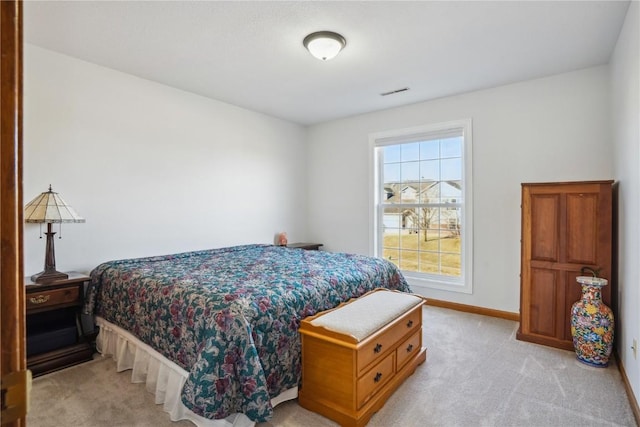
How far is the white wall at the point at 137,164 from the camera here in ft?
9.14

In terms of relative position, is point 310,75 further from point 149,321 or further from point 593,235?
point 593,235

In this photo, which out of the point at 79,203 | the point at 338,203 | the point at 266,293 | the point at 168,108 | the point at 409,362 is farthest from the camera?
the point at 338,203

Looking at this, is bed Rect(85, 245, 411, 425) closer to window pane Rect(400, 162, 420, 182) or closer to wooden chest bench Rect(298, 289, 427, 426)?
wooden chest bench Rect(298, 289, 427, 426)

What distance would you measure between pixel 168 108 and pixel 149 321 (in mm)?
2379

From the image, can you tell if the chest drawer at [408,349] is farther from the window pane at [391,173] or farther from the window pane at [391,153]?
the window pane at [391,153]

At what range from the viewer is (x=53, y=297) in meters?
2.51

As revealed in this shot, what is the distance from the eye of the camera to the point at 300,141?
17.4 ft

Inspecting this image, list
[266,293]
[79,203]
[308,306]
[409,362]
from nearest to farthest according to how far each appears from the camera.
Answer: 1. [266,293]
2. [308,306]
3. [409,362]
4. [79,203]

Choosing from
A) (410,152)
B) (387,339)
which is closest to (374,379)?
(387,339)

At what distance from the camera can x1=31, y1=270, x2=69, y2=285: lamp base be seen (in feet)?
8.20

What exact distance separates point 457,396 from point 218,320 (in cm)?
160

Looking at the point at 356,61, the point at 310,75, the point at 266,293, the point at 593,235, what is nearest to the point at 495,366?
the point at 593,235

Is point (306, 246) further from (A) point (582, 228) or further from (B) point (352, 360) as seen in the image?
(A) point (582, 228)

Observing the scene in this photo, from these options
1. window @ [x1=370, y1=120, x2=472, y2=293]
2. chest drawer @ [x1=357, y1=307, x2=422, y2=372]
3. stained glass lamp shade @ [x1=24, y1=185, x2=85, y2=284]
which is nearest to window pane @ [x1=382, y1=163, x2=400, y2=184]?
window @ [x1=370, y1=120, x2=472, y2=293]
